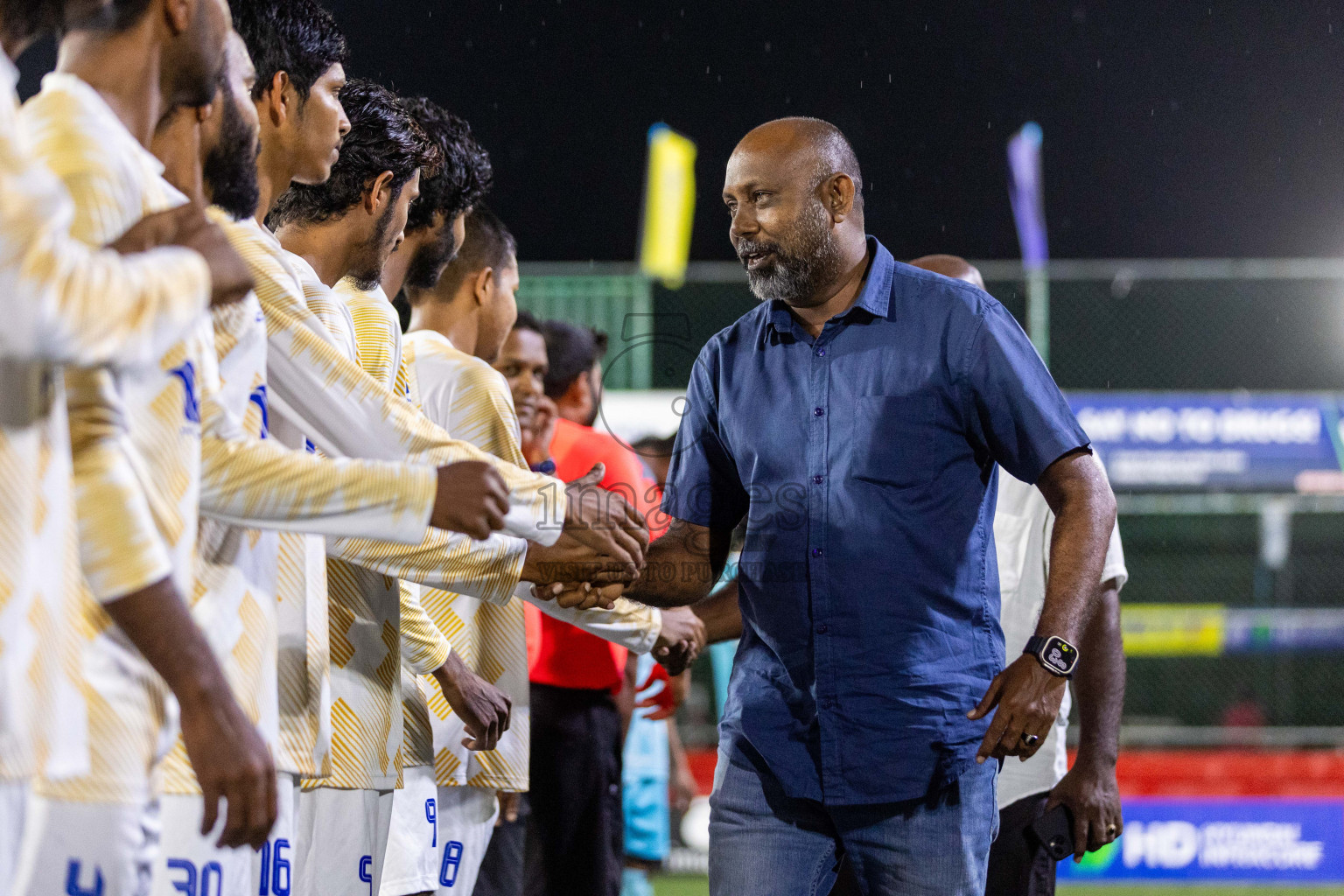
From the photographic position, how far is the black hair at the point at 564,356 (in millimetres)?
6176

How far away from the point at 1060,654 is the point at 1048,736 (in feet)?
3.44

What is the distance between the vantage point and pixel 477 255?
425 cm

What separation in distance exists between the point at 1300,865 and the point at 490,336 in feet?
25.1

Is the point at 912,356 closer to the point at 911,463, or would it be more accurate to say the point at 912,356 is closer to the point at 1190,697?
the point at 911,463

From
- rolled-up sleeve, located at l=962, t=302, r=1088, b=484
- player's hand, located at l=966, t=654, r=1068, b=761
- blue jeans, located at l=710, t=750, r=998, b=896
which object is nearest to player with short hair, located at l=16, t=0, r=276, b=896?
blue jeans, located at l=710, t=750, r=998, b=896

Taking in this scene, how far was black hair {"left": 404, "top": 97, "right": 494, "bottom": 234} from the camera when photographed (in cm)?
384

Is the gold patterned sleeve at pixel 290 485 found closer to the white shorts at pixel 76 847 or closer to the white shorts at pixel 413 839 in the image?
the white shorts at pixel 76 847

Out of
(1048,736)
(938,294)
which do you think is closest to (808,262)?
(938,294)

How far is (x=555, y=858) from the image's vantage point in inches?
186

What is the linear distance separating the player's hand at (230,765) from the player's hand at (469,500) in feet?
1.59

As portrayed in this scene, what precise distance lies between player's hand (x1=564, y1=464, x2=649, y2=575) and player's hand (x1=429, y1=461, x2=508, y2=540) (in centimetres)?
77

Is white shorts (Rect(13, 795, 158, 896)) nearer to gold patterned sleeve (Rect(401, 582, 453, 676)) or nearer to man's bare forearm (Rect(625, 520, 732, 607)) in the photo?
gold patterned sleeve (Rect(401, 582, 453, 676))

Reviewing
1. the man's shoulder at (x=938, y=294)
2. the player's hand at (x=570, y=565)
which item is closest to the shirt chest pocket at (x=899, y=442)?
the man's shoulder at (x=938, y=294)

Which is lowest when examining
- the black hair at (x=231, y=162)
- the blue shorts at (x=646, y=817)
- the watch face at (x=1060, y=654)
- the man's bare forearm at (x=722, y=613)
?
the blue shorts at (x=646, y=817)
